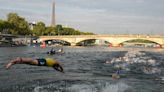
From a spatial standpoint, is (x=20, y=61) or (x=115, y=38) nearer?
(x=20, y=61)

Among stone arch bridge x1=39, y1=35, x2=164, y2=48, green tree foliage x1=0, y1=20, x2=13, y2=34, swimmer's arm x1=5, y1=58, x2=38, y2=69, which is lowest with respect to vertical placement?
swimmer's arm x1=5, y1=58, x2=38, y2=69

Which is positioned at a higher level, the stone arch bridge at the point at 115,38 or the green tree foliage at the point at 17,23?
the green tree foliage at the point at 17,23

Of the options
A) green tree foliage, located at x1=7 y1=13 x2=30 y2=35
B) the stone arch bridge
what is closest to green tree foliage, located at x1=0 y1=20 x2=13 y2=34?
green tree foliage, located at x1=7 y1=13 x2=30 y2=35

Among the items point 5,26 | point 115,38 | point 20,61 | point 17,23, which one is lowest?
point 20,61

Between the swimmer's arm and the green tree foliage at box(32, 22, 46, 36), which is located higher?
the green tree foliage at box(32, 22, 46, 36)

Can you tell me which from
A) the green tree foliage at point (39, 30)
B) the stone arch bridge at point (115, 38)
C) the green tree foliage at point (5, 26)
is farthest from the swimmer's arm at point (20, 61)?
the green tree foliage at point (39, 30)


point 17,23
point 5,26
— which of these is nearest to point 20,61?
point 5,26

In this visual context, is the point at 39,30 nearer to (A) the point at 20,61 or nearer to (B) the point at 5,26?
(B) the point at 5,26

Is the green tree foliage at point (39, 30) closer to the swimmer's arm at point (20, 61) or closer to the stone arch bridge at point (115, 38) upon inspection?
the stone arch bridge at point (115, 38)

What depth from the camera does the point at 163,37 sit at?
14525cm

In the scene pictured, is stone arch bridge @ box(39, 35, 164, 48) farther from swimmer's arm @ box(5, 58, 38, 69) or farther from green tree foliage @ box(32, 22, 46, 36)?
swimmer's arm @ box(5, 58, 38, 69)

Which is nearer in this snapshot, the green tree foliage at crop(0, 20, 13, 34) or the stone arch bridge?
the stone arch bridge

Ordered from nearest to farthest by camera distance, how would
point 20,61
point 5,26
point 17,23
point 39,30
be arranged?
point 20,61 → point 5,26 → point 17,23 → point 39,30

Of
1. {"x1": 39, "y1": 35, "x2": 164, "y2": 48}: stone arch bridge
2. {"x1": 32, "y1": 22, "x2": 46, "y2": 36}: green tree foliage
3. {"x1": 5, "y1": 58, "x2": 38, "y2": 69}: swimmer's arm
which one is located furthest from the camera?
{"x1": 32, "y1": 22, "x2": 46, "y2": 36}: green tree foliage
